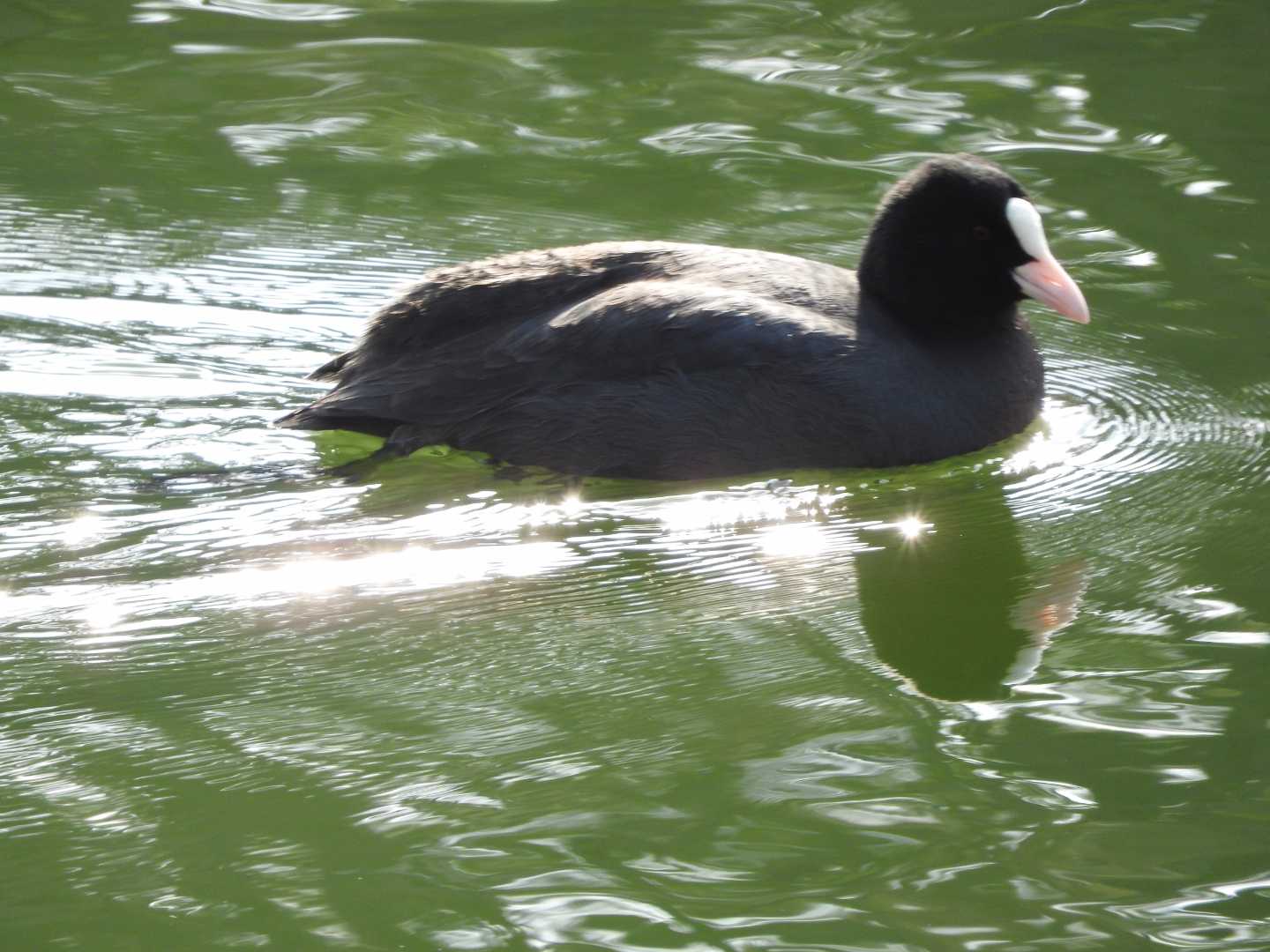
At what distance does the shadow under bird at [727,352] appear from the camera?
4328mm

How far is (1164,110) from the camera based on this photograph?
7.17 meters

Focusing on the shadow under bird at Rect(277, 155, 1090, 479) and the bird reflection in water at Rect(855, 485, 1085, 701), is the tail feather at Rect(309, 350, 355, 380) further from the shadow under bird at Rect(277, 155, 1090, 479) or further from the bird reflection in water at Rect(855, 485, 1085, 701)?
the bird reflection in water at Rect(855, 485, 1085, 701)

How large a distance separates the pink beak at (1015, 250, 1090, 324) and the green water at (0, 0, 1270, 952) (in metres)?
0.37

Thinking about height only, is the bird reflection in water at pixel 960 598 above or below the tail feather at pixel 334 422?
below

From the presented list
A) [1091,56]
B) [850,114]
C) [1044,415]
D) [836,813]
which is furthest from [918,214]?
[1091,56]

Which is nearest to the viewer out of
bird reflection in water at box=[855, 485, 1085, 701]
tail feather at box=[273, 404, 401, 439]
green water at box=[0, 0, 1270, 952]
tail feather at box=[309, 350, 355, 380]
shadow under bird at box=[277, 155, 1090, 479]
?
green water at box=[0, 0, 1270, 952]

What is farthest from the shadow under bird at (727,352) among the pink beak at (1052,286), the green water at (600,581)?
the green water at (600,581)

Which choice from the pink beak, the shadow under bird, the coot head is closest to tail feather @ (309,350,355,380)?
the shadow under bird

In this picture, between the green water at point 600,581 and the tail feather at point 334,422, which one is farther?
the tail feather at point 334,422

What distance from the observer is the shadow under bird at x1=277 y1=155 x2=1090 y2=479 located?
4328 mm

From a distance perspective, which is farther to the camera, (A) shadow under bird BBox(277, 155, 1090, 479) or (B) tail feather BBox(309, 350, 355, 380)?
(B) tail feather BBox(309, 350, 355, 380)

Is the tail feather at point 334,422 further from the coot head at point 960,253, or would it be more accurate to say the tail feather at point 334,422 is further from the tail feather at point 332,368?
the coot head at point 960,253

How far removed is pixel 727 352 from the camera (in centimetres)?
433

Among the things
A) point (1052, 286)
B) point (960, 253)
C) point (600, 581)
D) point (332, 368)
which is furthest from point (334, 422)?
point (1052, 286)
